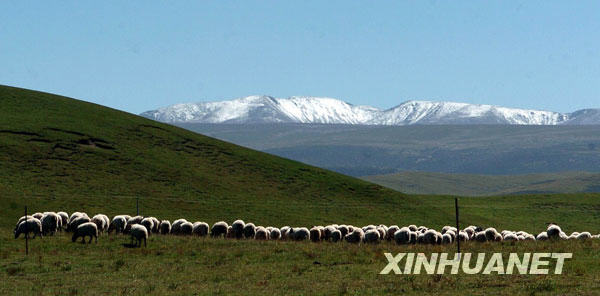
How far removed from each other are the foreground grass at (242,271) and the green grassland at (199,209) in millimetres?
70

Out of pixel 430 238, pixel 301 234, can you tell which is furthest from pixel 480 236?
pixel 301 234

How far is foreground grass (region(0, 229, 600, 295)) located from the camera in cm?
2436

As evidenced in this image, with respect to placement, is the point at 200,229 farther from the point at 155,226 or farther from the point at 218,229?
the point at 155,226

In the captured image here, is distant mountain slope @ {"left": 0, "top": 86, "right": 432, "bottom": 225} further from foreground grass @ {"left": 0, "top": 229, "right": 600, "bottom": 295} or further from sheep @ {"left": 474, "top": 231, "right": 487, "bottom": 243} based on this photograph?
foreground grass @ {"left": 0, "top": 229, "right": 600, "bottom": 295}

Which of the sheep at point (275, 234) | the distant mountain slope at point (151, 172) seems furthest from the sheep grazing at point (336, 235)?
the distant mountain slope at point (151, 172)

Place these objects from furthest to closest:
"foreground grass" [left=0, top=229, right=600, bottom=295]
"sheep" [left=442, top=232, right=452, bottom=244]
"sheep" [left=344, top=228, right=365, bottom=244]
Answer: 1. "sheep" [left=344, top=228, right=365, bottom=244]
2. "sheep" [left=442, top=232, right=452, bottom=244]
3. "foreground grass" [left=0, top=229, right=600, bottom=295]

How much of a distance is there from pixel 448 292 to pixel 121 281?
36.5ft

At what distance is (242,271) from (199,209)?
148 feet

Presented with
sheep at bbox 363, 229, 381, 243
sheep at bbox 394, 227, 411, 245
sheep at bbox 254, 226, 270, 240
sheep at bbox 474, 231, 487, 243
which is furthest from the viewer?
sheep at bbox 254, 226, 270, 240

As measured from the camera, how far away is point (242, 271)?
29156 mm

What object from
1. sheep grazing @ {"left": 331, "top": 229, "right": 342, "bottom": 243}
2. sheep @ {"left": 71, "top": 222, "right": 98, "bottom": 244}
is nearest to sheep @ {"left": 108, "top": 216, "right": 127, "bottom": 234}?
sheep @ {"left": 71, "top": 222, "right": 98, "bottom": 244}

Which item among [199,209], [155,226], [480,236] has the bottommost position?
[480,236]

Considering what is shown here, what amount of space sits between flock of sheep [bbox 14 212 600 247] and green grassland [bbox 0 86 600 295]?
4.51 ft

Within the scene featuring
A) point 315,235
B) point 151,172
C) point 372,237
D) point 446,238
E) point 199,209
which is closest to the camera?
point 446,238
